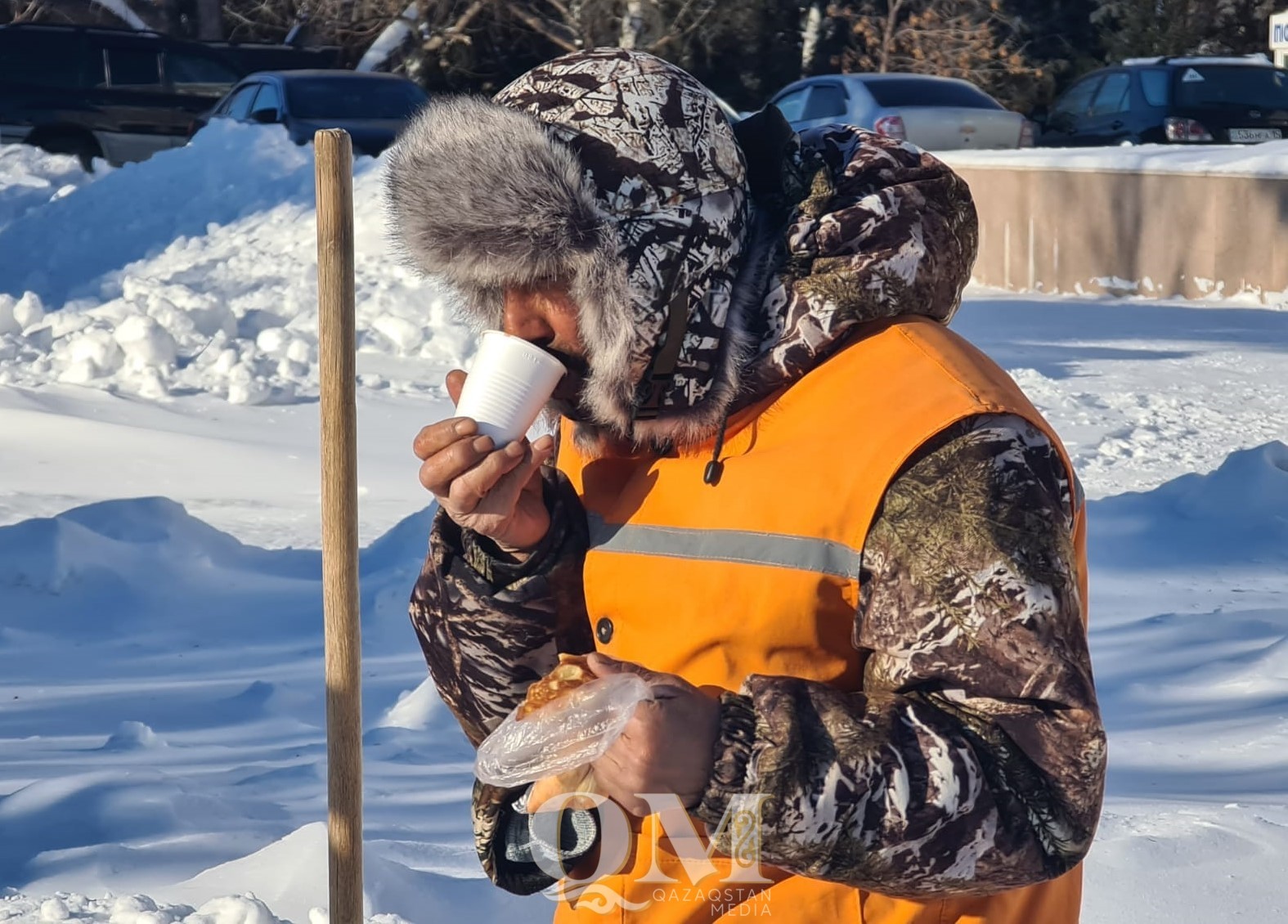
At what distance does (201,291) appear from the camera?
10.6 m

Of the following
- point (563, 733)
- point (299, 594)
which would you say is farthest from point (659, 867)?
point (299, 594)

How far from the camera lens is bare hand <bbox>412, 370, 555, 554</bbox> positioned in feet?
5.56

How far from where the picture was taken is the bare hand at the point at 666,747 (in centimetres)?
146

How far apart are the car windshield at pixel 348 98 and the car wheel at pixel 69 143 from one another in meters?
3.32

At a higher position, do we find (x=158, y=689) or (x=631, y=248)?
(x=631, y=248)

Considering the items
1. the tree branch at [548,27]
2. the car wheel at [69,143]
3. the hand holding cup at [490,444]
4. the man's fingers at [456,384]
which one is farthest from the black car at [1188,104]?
the hand holding cup at [490,444]

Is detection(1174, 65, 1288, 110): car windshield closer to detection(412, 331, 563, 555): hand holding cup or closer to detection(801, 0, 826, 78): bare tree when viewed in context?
detection(801, 0, 826, 78): bare tree

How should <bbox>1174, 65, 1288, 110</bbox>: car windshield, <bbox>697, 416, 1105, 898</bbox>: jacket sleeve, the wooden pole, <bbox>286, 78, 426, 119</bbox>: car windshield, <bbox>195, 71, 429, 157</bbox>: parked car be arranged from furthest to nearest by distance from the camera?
<bbox>1174, 65, 1288, 110</bbox>: car windshield < <bbox>286, 78, 426, 119</bbox>: car windshield < <bbox>195, 71, 429, 157</bbox>: parked car < the wooden pole < <bbox>697, 416, 1105, 898</bbox>: jacket sleeve

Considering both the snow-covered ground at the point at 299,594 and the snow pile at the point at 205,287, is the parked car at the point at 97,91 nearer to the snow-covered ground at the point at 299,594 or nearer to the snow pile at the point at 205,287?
the snow pile at the point at 205,287

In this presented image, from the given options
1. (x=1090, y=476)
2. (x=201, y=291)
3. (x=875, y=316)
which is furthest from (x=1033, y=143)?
(x=875, y=316)

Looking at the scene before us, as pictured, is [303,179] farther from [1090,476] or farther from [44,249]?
[1090,476]

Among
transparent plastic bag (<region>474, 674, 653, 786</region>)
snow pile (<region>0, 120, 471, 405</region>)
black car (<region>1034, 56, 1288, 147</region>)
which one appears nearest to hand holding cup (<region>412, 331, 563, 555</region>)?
transparent plastic bag (<region>474, 674, 653, 786</region>)

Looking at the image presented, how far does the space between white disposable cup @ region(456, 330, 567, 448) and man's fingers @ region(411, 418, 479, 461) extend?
0.07 feet

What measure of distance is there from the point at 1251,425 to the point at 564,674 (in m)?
6.89
